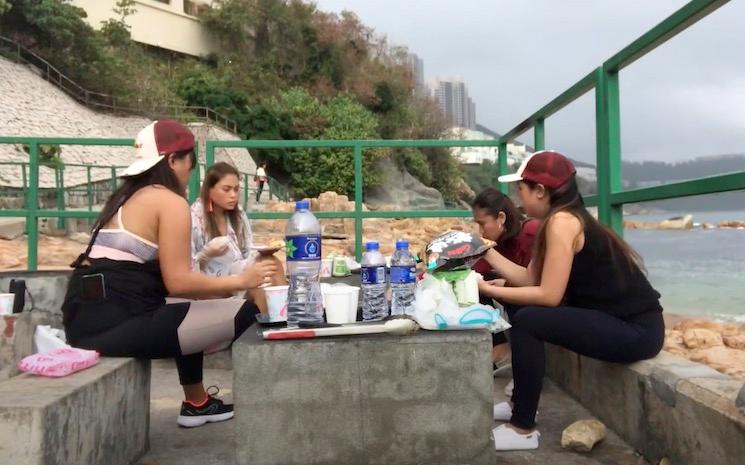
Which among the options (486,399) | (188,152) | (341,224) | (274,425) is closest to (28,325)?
(188,152)

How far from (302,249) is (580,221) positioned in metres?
1.00

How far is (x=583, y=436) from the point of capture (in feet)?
7.13

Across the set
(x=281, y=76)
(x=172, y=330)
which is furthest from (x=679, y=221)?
(x=281, y=76)

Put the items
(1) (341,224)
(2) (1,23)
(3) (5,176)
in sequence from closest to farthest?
(1) (341,224) → (3) (5,176) → (2) (1,23)

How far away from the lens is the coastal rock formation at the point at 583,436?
85.0 inches

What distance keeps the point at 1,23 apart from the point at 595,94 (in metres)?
27.9

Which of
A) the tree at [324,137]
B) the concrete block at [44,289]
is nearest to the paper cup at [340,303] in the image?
the concrete block at [44,289]

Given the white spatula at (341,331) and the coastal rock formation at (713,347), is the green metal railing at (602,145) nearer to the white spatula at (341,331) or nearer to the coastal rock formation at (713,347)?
the white spatula at (341,331)

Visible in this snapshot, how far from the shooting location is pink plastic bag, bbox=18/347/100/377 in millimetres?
1865

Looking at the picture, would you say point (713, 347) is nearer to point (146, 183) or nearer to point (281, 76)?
point (146, 183)

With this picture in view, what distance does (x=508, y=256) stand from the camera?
315 cm

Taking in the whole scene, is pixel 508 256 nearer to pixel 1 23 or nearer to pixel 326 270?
pixel 326 270

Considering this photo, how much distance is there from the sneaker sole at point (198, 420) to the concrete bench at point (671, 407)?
1.55 m

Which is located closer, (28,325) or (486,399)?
(486,399)
